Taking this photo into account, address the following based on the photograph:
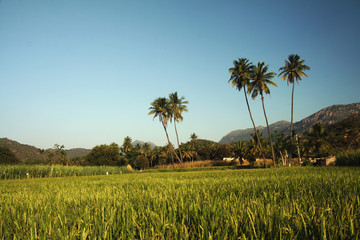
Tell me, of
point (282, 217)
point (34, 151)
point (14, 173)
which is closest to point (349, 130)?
point (282, 217)

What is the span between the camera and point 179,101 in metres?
52.3

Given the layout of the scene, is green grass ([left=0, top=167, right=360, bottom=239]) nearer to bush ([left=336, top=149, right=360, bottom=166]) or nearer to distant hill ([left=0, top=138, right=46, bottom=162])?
bush ([left=336, top=149, right=360, bottom=166])

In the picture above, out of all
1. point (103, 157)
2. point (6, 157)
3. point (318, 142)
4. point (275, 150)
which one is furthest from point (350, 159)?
→ point (6, 157)

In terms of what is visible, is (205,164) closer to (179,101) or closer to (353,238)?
(179,101)

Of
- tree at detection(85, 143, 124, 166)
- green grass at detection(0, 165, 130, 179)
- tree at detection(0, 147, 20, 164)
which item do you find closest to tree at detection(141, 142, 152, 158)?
tree at detection(85, 143, 124, 166)

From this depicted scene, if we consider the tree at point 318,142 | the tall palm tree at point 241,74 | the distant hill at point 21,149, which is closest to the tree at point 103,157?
the tall palm tree at point 241,74

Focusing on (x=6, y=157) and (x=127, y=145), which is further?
(x=127, y=145)

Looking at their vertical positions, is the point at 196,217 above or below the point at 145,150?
above

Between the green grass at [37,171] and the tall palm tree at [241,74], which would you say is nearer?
the green grass at [37,171]

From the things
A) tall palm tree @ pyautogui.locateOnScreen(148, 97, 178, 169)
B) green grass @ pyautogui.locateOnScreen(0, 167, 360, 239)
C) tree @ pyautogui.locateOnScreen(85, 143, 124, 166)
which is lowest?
tree @ pyautogui.locateOnScreen(85, 143, 124, 166)

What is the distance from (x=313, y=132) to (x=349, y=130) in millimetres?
8935

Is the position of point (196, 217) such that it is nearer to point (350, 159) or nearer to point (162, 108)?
point (350, 159)

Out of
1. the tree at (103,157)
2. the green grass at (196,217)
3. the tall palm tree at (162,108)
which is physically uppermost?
the tall palm tree at (162,108)

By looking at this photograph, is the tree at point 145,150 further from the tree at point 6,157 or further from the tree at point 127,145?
the tree at point 6,157
